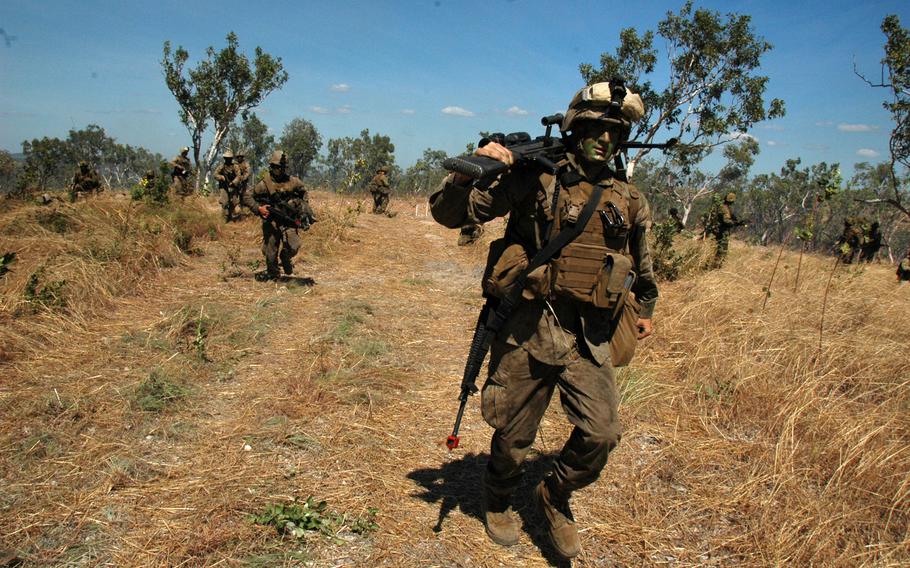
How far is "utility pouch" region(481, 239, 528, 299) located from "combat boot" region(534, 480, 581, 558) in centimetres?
99

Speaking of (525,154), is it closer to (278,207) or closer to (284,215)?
(284,215)

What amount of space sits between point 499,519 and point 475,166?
1.75m

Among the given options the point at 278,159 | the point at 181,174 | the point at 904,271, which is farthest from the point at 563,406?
the point at 181,174

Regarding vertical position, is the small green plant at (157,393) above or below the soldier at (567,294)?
below

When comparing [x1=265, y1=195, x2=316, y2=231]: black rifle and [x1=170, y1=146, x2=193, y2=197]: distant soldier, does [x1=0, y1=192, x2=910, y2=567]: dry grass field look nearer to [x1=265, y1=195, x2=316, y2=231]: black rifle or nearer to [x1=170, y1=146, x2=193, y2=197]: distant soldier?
[x1=265, y1=195, x2=316, y2=231]: black rifle

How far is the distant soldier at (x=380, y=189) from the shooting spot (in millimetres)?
17234

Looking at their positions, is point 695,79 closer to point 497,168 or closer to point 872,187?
point 497,168

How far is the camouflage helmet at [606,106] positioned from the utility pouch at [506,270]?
2.06 ft

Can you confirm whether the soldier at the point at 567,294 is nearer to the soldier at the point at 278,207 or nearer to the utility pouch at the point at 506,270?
the utility pouch at the point at 506,270

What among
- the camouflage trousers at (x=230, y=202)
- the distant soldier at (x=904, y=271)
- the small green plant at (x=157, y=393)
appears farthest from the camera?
the camouflage trousers at (x=230, y=202)

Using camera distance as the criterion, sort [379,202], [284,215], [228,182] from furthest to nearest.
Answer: [379,202]
[228,182]
[284,215]

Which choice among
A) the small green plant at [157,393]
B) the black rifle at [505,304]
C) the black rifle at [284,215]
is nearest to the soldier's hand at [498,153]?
the black rifle at [505,304]

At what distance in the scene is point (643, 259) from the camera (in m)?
2.57

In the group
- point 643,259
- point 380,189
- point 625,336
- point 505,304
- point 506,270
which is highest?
point 380,189
